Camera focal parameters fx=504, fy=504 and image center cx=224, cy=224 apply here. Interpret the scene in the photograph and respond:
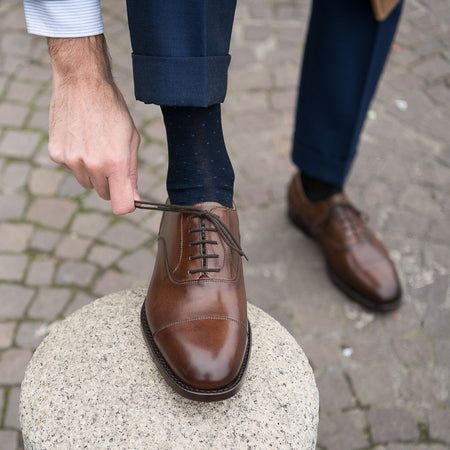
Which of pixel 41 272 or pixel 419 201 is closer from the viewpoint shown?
pixel 41 272

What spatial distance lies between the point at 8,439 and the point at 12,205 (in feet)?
4.09

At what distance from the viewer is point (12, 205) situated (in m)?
2.67

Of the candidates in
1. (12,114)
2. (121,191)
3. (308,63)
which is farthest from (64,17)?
(12,114)

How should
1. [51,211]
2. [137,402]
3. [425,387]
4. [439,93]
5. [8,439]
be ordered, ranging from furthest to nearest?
1. [439,93]
2. [51,211]
3. [425,387]
4. [8,439]
5. [137,402]

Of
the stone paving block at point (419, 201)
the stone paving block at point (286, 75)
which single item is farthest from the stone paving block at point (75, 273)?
the stone paving block at point (286, 75)

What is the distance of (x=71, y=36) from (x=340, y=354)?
1.65 m

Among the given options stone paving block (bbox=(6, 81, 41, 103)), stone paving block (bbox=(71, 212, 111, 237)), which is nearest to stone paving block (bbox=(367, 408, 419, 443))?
stone paving block (bbox=(71, 212, 111, 237))

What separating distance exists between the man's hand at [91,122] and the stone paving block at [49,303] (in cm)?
113

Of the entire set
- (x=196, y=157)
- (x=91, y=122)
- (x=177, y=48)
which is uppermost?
(x=177, y=48)

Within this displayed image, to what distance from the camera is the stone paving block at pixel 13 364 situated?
2053 millimetres

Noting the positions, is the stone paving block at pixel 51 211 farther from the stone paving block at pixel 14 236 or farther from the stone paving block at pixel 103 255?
the stone paving block at pixel 103 255

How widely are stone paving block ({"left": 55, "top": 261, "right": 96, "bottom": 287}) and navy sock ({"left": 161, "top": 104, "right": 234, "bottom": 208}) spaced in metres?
0.98

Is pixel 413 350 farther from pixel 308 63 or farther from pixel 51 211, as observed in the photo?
pixel 51 211

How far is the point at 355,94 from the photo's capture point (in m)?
2.07
